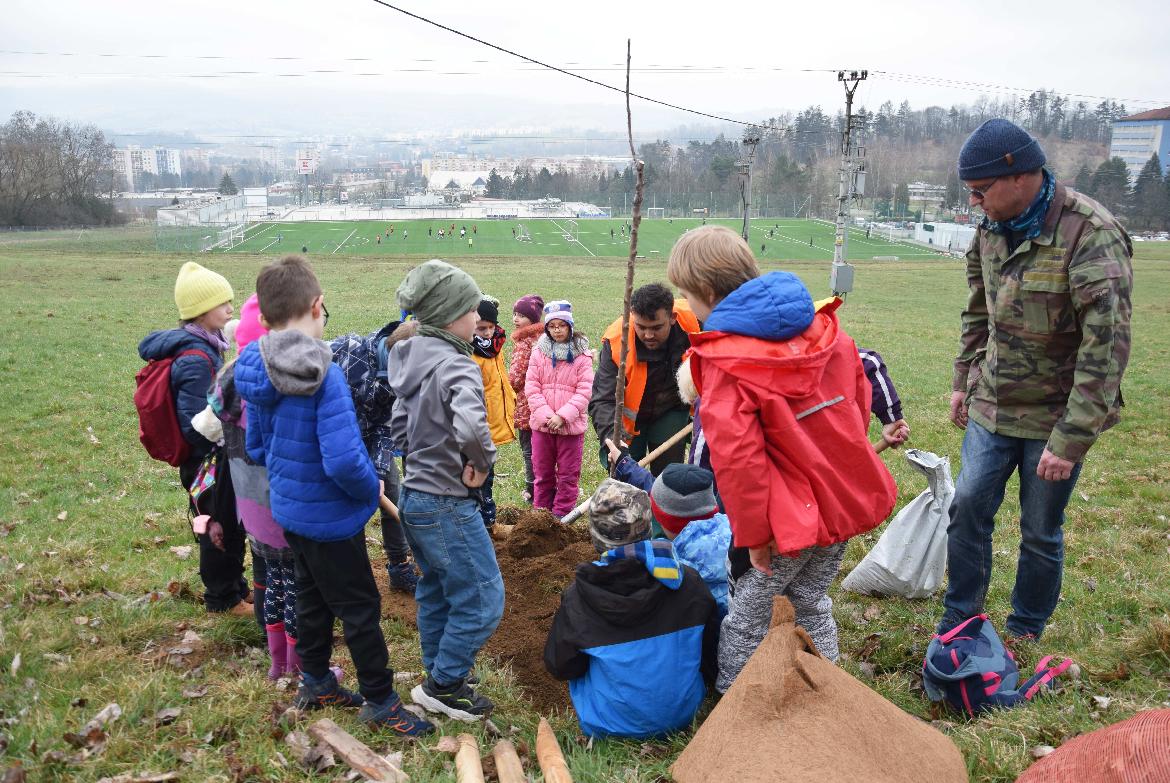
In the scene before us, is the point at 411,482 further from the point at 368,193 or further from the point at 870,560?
the point at 368,193

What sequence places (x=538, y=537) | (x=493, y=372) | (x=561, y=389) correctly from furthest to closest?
(x=561, y=389), (x=538, y=537), (x=493, y=372)

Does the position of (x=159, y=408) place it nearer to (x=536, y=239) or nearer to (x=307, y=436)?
(x=307, y=436)

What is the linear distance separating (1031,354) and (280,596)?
3.73 metres

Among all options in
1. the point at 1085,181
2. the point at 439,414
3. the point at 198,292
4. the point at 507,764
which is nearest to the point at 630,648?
the point at 507,764

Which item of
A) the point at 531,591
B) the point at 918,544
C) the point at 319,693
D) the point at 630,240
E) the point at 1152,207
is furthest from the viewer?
the point at 1152,207

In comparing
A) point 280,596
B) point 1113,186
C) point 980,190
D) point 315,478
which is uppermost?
point 1113,186

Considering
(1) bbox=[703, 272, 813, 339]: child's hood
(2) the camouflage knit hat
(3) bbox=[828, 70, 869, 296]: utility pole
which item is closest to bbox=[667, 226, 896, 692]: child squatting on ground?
(1) bbox=[703, 272, 813, 339]: child's hood

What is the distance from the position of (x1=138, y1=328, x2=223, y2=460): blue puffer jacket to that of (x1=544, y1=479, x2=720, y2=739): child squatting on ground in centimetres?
234

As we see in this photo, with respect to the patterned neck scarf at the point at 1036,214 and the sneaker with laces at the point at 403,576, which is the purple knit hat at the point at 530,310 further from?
the patterned neck scarf at the point at 1036,214

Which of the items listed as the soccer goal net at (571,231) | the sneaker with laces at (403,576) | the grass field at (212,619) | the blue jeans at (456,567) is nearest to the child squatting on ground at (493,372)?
the sneaker with laces at (403,576)

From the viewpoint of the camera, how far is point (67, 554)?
5691mm

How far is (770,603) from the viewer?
3426 mm

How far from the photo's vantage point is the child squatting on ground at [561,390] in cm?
626

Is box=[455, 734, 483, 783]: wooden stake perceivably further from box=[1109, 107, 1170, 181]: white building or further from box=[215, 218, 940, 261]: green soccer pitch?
box=[1109, 107, 1170, 181]: white building
